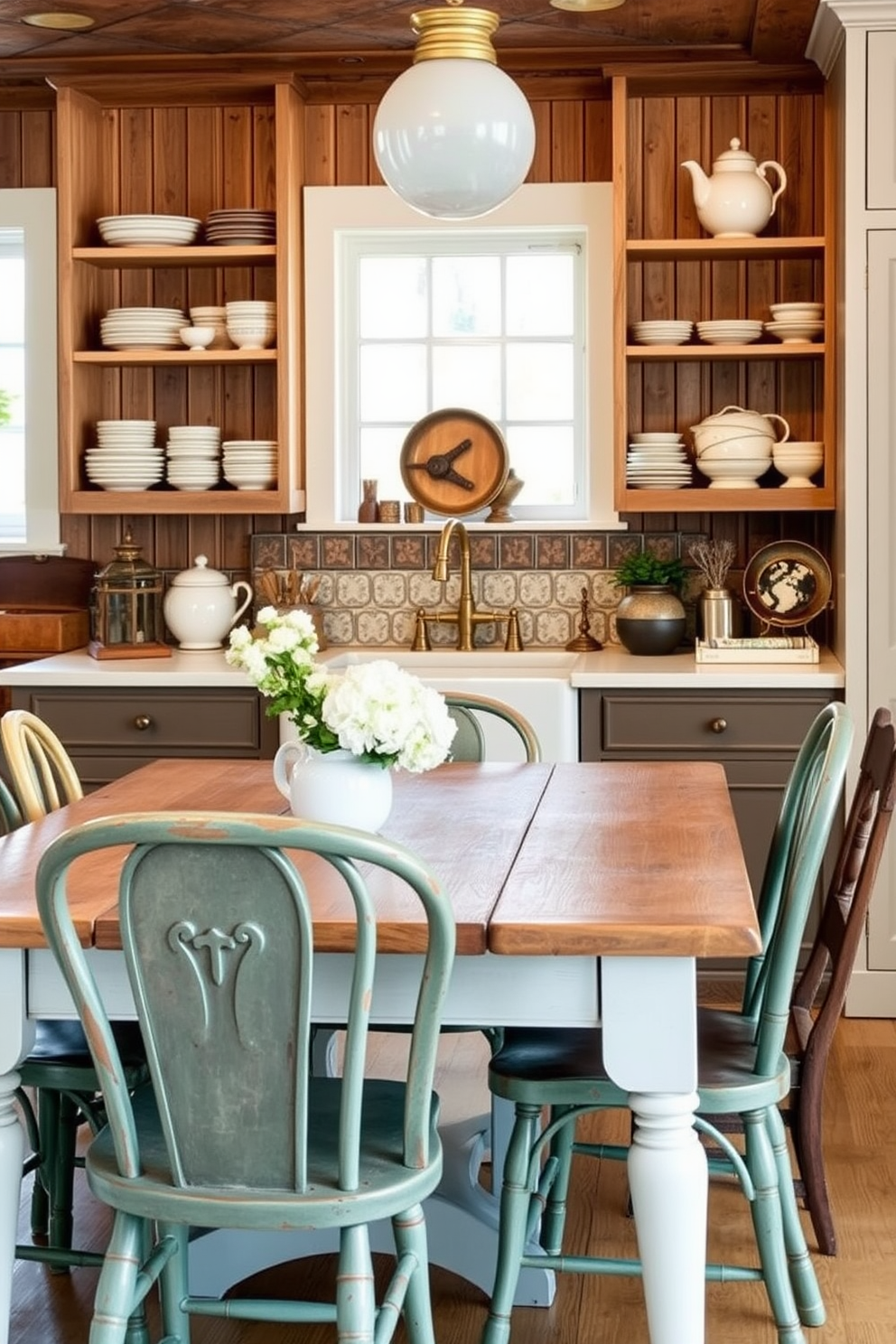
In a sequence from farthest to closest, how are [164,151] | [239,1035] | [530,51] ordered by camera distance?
[164,151]
[530,51]
[239,1035]

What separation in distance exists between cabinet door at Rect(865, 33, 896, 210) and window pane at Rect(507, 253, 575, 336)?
3.44 ft

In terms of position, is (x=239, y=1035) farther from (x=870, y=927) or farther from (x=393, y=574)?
(x=393, y=574)

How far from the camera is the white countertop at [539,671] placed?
4391mm

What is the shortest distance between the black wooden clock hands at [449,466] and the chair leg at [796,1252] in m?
2.73

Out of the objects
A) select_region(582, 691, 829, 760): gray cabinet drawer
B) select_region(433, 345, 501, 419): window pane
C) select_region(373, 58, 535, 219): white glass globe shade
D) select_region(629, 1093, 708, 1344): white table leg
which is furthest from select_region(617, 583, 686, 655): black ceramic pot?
select_region(629, 1093, 708, 1344): white table leg

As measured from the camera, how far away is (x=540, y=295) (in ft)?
16.9

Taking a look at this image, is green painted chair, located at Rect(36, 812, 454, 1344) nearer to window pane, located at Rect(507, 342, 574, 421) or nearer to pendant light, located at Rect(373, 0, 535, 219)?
pendant light, located at Rect(373, 0, 535, 219)

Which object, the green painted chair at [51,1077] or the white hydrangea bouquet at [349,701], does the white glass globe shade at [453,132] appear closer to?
the white hydrangea bouquet at [349,701]

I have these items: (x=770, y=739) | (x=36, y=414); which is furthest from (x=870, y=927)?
(x=36, y=414)

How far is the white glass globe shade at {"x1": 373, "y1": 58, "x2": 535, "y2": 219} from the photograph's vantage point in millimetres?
2713

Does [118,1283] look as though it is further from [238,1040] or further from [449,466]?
[449,466]

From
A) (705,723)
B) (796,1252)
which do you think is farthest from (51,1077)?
(705,723)

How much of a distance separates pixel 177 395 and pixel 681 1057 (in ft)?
11.5

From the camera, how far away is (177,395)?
204 inches
